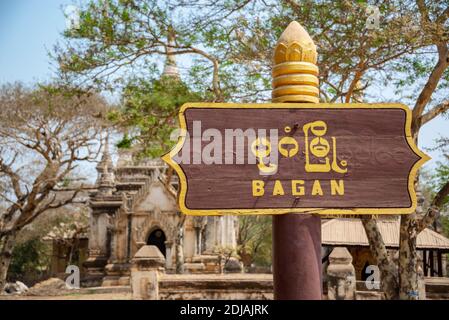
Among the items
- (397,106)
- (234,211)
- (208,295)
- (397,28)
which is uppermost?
(397,28)

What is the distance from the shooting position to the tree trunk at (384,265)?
8008mm

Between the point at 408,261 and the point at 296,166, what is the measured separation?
20.2ft

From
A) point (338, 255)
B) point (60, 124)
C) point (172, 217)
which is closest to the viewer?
point (338, 255)

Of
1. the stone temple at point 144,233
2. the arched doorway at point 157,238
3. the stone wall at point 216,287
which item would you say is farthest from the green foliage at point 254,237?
the stone wall at point 216,287

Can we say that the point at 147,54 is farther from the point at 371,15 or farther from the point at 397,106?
the point at 397,106

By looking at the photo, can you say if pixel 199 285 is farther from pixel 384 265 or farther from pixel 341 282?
pixel 384 265

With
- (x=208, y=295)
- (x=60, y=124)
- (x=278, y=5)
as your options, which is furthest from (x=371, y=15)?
(x=60, y=124)

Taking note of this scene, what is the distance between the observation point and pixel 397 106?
8.53ft

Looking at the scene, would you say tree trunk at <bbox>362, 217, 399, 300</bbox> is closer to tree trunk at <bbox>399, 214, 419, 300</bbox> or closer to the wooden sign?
tree trunk at <bbox>399, 214, 419, 300</bbox>

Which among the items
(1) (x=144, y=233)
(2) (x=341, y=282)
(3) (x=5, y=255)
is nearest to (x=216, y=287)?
(2) (x=341, y=282)

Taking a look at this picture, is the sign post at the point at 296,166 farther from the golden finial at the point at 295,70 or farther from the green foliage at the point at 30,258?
the green foliage at the point at 30,258

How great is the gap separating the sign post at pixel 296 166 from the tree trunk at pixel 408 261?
5686 millimetres
